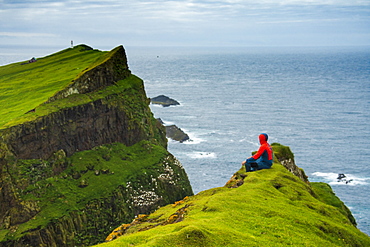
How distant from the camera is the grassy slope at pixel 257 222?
17.6 metres

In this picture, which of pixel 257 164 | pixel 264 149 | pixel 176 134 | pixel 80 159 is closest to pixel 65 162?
pixel 80 159

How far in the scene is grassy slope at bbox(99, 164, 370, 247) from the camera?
17.6 meters

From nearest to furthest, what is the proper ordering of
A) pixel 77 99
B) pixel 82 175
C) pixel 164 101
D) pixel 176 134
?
pixel 82 175, pixel 77 99, pixel 176 134, pixel 164 101

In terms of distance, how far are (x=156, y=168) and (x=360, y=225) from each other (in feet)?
116

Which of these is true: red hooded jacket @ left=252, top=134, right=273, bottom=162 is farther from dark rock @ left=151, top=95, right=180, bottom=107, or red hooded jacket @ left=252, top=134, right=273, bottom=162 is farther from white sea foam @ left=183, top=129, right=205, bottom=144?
dark rock @ left=151, top=95, right=180, bottom=107

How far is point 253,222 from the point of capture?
20812 millimetres

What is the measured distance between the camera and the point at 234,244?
17.4 metres

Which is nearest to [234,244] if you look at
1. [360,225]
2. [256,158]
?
[256,158]

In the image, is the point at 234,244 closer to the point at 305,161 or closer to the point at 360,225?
the point at 360,225

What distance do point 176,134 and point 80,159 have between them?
66867 millimetres

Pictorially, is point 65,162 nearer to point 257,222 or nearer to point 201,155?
point 257,222

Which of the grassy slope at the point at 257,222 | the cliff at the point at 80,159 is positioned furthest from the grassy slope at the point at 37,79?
the grassy slope at the point at 257,222

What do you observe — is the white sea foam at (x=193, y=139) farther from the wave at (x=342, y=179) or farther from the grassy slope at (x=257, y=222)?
the grassy slope at (x=257, y=222)

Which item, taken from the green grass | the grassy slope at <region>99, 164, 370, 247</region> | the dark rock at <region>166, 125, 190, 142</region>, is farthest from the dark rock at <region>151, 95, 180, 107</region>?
the grassy slope at <region>99, 164, 370, 247</region>
